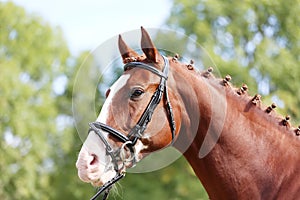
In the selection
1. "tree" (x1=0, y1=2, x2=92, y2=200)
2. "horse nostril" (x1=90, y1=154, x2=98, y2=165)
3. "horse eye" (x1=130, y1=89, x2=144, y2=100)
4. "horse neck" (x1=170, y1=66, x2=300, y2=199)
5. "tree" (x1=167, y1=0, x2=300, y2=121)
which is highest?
"tree" (x1=0, y1=2, x2=92, y2=200)

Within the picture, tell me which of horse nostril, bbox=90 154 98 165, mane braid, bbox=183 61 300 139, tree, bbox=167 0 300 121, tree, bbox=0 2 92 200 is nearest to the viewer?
horse nostril, bbox=90 154 98 165

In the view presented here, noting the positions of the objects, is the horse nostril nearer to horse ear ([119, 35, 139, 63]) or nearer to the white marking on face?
the white marking on face

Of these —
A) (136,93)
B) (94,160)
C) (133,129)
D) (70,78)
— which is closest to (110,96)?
(136,93)

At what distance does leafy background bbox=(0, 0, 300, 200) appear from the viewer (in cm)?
3303

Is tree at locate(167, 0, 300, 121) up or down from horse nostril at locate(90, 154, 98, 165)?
up

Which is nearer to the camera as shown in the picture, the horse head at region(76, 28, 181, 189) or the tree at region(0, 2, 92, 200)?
the horse head at region(76, 28, 181, 189)

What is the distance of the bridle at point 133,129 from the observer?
6.05 metres

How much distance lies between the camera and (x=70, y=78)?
152 ft

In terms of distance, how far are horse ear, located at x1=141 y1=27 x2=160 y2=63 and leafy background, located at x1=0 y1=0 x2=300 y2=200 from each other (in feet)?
68.7

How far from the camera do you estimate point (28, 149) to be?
44.6 m

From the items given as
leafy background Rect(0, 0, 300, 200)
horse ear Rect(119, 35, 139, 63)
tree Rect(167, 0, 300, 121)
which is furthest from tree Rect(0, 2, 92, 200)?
horse ear Rect(119, 35, 139, 63)

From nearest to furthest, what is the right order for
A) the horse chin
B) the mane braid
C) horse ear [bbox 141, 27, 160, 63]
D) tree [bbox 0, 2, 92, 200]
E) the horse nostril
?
1. the horse nostril
2. the horse chin
3. horse ear [bbox 141, 27, 160, 63]
4. the mane braid
5. tree [bbox 0, 2, 92, 200]

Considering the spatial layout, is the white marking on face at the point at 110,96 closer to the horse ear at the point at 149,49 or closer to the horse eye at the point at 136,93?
the horse eye at the point at 136,93

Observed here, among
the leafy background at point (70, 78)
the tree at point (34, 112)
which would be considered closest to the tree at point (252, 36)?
the leafy background at point (70, 78)
